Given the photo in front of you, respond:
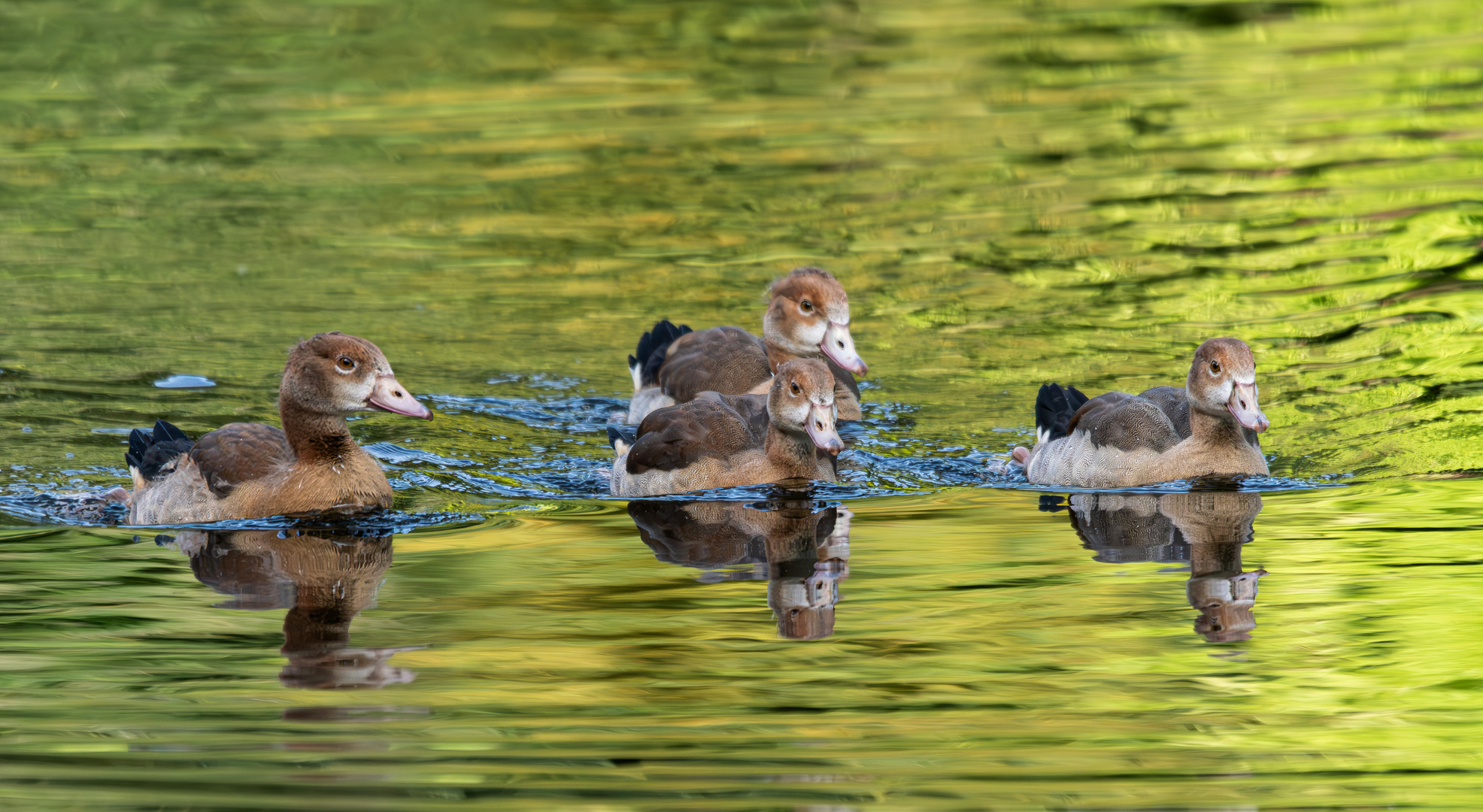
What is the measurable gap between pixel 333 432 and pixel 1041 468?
15.5 ft

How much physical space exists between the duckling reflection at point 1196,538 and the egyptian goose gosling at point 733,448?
1.82m

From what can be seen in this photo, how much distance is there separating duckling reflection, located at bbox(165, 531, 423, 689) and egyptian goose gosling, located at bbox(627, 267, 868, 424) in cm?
386

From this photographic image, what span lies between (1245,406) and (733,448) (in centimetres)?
335

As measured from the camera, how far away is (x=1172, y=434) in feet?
41.7

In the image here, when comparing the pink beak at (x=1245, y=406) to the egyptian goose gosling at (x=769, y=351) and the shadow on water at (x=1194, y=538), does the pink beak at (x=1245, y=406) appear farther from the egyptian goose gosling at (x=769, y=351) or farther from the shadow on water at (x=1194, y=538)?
the egyptian goose gosling at (x=769, y=351)

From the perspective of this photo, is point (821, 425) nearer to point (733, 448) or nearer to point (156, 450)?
point (733, 448)

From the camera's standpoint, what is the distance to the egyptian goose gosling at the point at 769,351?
48.1 ft

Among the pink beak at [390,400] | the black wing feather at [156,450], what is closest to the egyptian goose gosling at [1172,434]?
the pink beak at [390,400]

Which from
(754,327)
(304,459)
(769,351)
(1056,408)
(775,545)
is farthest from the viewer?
(754,327)

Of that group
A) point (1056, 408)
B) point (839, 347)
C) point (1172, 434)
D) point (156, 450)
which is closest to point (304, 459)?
point (156, 450)

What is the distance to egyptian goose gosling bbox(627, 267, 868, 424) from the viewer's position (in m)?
14.7

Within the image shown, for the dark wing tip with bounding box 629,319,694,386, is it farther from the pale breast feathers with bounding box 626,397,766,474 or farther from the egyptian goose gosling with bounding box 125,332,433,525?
the egyptian goose gosling with bounding box 125,332,433,525

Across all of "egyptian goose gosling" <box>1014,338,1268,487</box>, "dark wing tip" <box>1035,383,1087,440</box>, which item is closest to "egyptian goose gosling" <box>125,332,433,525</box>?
"egyptian goose gosling" <box>1014,338,1268,487</box>

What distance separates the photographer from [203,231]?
845 inches
